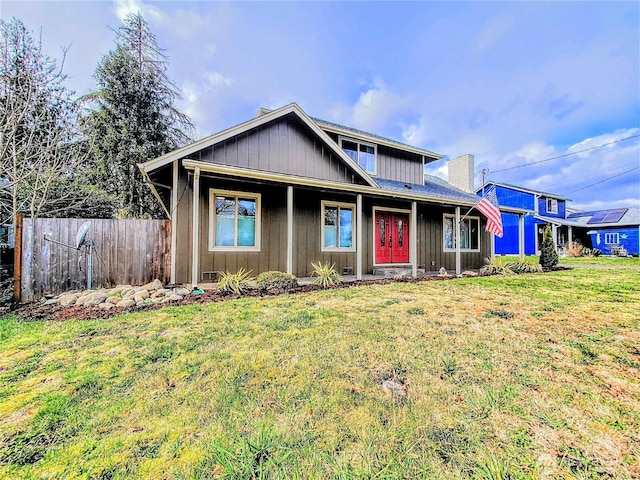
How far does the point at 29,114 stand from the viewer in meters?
8.20

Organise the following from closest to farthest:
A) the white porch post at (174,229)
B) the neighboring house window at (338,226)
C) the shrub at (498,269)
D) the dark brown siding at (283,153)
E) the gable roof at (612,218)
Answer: the white porch post at (174,229), the dark brown siding at (283,153), the neighboring house window at (338,226), the shrub at (498,269), the gable roof at (612,218)

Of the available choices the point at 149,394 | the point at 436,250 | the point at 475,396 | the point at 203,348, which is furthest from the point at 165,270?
the point at 436,250

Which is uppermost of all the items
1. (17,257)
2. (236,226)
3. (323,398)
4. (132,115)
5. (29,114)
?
(132,115)

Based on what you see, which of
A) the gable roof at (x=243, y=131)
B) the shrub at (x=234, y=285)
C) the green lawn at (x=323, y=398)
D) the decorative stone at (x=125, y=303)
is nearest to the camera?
the green lawn at (x=323, y=398)

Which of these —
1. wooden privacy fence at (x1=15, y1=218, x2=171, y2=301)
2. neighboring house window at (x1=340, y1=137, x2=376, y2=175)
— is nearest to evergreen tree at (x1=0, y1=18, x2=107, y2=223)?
wooden privacy fence at (x1=15, y1=218, x2=171, y2=301)

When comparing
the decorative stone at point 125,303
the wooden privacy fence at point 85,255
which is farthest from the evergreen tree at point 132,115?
the decorative stone at point 125,303

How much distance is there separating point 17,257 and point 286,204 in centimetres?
591

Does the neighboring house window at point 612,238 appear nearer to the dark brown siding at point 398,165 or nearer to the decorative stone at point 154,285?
the dark brown siding at point 398,165

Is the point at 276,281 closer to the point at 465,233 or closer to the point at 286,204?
the point at 286,204

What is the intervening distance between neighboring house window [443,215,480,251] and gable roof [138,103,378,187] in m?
4.89

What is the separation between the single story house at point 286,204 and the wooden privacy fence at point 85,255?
45cm

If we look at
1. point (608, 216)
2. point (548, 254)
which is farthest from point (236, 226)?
point (608, 216)

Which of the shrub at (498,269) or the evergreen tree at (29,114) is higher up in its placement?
the evergreen tree at (29,114)

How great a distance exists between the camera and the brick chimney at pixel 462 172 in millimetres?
14966
